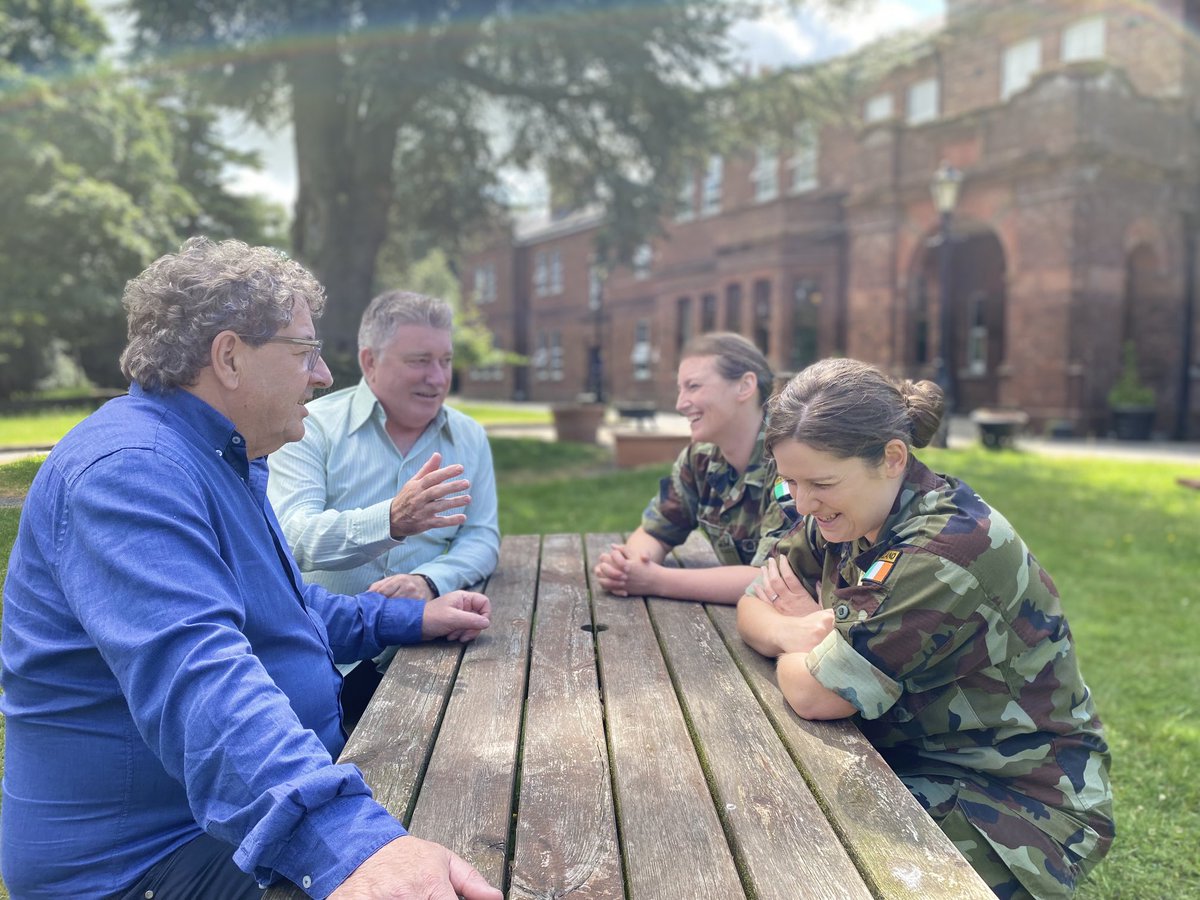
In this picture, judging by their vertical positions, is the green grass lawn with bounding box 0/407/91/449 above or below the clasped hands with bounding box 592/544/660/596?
above

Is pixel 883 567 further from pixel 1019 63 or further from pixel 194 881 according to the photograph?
pixel 1019 63

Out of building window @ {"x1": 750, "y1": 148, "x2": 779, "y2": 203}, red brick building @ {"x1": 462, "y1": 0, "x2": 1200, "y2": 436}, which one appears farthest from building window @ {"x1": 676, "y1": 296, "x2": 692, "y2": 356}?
building window @ {"x1": 750, "y1": 148, "x2": 779, "y2": 203}

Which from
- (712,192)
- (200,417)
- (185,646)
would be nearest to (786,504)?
(200,417)

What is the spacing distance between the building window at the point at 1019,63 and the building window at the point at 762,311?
315 inches

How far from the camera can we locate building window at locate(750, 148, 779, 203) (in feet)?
96.2

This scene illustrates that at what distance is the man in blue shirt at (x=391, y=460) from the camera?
2.88 metres

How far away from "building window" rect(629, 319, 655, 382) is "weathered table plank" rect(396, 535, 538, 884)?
32.1m

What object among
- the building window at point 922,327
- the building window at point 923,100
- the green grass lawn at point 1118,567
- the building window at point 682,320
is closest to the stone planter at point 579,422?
the green grass lawn at point 1118,567

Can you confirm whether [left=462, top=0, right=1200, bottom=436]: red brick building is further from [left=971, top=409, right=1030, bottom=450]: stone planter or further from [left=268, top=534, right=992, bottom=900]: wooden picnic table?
[left=268, top=534, right=992, bottom=900]: wooden picnic table

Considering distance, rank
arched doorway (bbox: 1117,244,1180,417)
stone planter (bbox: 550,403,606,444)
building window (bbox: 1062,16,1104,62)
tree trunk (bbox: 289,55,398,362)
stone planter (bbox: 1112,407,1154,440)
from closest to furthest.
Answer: tree trunk (bbox: 289,55,398,362)
stone planter (bbox: 550,403,606,444)
stone planter (bbox: 1112,407,1154,440)
arched doorway (bbox: 1117,244,1180,417)
building window (bbox: 1062,16,1104,62)

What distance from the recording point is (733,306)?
95.3ft

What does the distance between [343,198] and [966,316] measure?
16836 millimetres

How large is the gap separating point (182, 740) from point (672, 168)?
12961mm

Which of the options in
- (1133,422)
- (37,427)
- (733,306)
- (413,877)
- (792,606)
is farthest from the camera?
(733,306)
